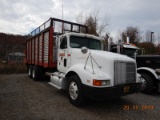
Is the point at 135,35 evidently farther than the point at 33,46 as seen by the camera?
Yes

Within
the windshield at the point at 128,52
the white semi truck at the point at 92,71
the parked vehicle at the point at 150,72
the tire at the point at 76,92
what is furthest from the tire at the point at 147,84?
the tire at the point at 76,92

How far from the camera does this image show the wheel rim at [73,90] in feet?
15.9

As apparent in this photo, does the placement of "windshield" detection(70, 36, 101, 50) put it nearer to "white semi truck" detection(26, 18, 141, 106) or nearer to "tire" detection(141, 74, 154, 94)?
"white semi truck" detection(26, 18, 141, 106)

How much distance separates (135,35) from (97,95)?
35924 mm

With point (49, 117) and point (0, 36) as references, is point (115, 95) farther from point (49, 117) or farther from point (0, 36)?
point (0, 36)

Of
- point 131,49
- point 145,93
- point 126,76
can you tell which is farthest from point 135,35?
point 126,76

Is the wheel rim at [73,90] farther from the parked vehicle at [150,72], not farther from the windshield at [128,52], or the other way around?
the windshield at [128,52]

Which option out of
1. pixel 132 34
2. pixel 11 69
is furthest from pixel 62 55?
pixel 132 34

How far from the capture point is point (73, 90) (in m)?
4.93

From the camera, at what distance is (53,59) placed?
284 inches

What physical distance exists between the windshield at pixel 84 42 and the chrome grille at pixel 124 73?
2.04 m

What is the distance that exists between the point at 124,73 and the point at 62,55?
2750 millimetres

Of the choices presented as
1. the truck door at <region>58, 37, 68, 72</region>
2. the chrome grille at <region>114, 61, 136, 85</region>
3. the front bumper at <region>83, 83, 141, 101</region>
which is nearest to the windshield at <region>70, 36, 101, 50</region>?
the truck door at <region>58, 37, 68, 72</region>

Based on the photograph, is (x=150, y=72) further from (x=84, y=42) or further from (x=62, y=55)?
(x=62, y=55)
